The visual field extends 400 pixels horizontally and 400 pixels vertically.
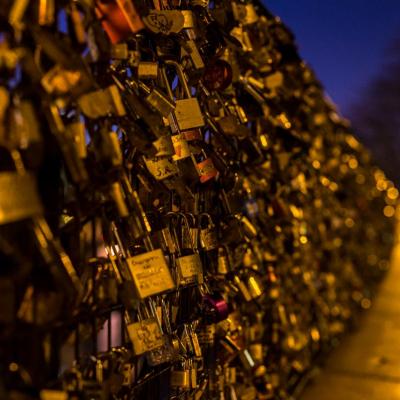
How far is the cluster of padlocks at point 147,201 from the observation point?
3.80 ft

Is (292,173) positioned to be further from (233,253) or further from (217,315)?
(217,315)

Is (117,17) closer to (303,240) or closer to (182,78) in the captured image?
(182,78)

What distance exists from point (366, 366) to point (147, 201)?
3.29 metres

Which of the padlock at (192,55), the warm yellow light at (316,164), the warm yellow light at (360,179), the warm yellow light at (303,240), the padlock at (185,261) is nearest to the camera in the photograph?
the padlock at (185,261)

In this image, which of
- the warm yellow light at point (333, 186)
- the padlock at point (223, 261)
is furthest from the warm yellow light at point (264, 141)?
the warm yellow light at point (333, 186)

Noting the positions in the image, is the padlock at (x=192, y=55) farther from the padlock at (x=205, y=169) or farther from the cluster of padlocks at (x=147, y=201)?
the padlock at (x=205, y=169)

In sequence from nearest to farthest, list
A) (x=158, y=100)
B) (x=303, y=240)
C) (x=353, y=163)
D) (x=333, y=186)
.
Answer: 1. (x=158, y=100)
2. (x=303, y=240)
3. (x=333, y=186)
4. (x=353, y=163)

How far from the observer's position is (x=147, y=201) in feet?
5.90

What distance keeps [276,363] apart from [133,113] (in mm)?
2178

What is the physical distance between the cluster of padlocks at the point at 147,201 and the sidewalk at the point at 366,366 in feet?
1.42

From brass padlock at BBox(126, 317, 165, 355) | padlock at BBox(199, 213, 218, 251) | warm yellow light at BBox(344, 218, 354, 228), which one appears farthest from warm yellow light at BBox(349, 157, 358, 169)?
brass padlock at BBox(126, 317, 165, 355)

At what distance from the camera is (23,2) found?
1.12 metres

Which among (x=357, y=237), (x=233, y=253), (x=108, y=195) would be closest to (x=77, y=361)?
(x=108, y=195)

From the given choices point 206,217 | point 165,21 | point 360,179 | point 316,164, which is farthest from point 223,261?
point 360,179
